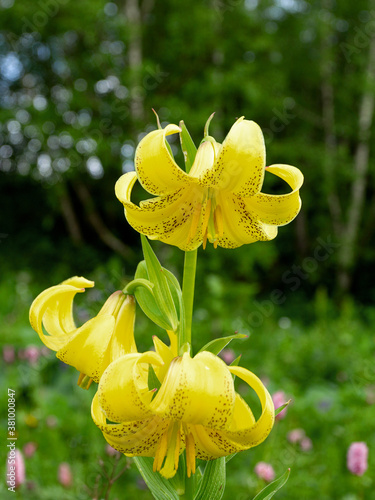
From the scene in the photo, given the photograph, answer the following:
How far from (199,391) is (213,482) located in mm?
301

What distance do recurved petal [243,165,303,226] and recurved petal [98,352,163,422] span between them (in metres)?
0.29

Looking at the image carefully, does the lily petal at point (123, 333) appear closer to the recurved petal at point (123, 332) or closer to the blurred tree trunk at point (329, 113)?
the recurved petal at point (123, 332)

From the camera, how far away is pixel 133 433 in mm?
679

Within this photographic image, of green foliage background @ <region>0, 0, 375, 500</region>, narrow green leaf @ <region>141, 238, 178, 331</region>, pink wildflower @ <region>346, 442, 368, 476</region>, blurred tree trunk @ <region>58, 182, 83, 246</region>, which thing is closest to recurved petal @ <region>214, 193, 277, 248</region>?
narrow green leaf @ <region>141, 238, 178, 331</region>

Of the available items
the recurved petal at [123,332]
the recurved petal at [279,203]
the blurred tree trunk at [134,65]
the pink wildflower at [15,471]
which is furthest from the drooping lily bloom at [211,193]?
the blurred tree trunk at [134,65]

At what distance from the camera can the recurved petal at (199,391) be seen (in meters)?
0.59

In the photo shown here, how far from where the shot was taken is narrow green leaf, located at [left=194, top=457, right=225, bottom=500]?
2.66ft

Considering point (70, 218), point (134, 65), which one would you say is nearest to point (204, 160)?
point (134, 65)

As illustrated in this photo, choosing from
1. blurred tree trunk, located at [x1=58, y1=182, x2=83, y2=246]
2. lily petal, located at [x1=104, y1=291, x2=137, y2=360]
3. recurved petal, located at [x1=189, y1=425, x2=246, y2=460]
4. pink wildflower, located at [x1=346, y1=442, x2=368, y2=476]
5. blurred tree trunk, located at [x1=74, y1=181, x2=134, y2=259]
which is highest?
lily petal, located at [x1=104, y1=291, x2=137, y2=360]

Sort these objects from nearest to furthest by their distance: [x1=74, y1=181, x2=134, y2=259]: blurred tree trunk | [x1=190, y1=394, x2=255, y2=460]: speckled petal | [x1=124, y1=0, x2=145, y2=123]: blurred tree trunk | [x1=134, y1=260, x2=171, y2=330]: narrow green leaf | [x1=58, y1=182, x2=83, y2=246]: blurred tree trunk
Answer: [x1=190, y1=394, x2=255, y2=460]: speckled petal, [x1=134, y1=260, x2=171, y2=330]: narrow green leaf, [x1=124, y1=0, x2=145, y2=123]: blurred tree trunk, [x1=74, y1=181, x2=134, y2=259]: blurred tree trunk, [x1=58, y1=182, x2=83, y2=246]: blurred tree trunk

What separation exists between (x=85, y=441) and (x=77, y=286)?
1.32 m

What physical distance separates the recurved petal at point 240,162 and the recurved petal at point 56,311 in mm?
250

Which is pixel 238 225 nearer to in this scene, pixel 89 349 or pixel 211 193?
pixel 211 193

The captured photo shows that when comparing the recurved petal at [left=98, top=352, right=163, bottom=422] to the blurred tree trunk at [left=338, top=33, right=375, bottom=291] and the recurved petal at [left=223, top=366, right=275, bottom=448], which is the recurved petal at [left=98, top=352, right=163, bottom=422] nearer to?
the recurved petal at [left=223, top=366, right=275, bottom=448]
